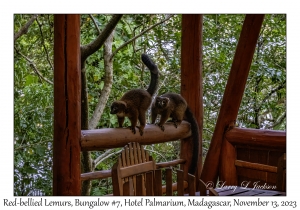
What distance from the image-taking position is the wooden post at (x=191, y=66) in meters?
3.44

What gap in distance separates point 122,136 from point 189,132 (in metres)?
0.80

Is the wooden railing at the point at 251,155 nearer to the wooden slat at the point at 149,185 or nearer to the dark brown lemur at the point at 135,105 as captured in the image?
the dark brown lemur at the point at 135,105

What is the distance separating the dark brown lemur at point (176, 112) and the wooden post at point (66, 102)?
87 cm

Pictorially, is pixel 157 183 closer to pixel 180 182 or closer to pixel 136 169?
pixel 180 182

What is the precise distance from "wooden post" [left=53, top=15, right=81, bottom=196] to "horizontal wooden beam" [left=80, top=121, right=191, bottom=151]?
0.36 feet

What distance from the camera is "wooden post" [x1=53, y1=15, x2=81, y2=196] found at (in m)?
2.56

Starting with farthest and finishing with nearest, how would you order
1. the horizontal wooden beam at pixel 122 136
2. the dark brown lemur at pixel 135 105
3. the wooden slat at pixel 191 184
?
the dark brown lemur at pixel 135 105 → the horizontal wooden beam at pixel 122 136 → the wooden slat at pixel 191 184

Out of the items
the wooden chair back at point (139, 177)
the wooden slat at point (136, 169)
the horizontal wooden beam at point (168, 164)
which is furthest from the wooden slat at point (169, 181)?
the horizontal wooden beam at point (168, 164)
